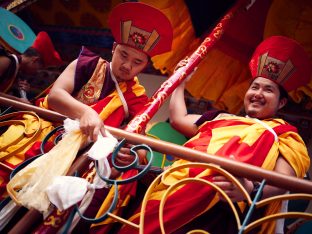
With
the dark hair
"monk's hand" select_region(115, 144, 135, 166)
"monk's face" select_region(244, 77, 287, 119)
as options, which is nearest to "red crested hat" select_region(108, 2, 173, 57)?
"monk's face" select_region(244, 77, 287, 119)

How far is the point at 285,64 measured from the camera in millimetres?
2037

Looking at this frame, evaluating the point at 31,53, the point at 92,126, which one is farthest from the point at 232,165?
the point at 31,53

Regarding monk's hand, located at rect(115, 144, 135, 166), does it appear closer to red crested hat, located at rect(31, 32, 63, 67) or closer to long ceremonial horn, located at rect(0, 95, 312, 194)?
long ceremonial horn, located at rect(0, 95, 312, 194)

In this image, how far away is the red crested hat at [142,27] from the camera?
190cm

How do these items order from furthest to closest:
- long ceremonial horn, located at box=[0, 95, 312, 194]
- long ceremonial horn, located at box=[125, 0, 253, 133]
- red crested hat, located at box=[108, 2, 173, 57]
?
red crested hat, located at box=[108, 2, 173, 57] < long ceremonial horn, located at box=[125, 0, 253, 133] < long ceremonial horn, located at box=[0, 95, 312, 194]

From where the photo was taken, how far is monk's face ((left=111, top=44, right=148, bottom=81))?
1.96m

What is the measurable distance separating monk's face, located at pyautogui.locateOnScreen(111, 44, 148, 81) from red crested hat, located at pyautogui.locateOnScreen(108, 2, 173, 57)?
32 mm

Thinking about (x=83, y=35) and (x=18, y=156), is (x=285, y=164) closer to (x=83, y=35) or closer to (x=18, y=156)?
(x=18, y=156)

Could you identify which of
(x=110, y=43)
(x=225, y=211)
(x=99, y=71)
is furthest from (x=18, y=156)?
(x=110, y=43)

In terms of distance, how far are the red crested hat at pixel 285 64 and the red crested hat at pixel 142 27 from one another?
0.61 metres

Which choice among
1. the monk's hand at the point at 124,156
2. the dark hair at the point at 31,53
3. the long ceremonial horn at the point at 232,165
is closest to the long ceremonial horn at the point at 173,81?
the monk's hand at the point at 124,156

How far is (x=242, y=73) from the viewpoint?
113 inches

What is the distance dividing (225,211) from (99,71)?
1056 mm

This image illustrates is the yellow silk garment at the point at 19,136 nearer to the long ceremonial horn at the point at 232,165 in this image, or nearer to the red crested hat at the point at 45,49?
the long ceremonial horn at the point at 232,165
